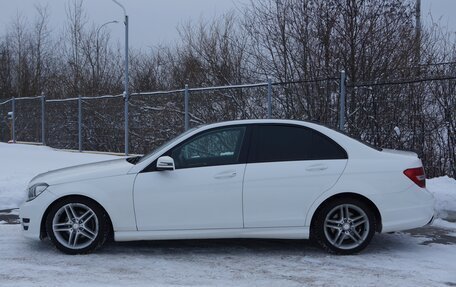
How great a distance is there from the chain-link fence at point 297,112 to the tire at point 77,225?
6042 millimetres

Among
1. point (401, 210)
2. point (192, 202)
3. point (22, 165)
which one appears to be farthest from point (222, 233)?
point (22, 165)

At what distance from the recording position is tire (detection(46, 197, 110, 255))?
5.70 meters

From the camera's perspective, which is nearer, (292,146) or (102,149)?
(292,146)

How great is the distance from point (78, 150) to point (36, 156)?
235 centimetres

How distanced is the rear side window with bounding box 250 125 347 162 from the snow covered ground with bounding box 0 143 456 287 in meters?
1.10

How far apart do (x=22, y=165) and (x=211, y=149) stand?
831 centimetres

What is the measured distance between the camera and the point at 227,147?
5.86 m

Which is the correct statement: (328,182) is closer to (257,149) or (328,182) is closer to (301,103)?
(257,149)

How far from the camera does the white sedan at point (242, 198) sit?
5.62 meters

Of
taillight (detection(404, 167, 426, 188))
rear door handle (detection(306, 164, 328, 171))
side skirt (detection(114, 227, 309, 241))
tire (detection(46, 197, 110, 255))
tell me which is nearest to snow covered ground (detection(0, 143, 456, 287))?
tire (detection(46, 197, 110, 255))

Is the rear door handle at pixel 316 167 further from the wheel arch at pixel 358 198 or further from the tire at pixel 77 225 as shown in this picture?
the tire at pixel 77 225

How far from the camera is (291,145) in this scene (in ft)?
19.2

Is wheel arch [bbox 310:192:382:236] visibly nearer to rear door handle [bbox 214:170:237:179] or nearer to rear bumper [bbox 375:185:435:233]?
rear bumper [bbox 375:185:435:233]

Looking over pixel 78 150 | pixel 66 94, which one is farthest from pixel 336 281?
pixel 66 94
